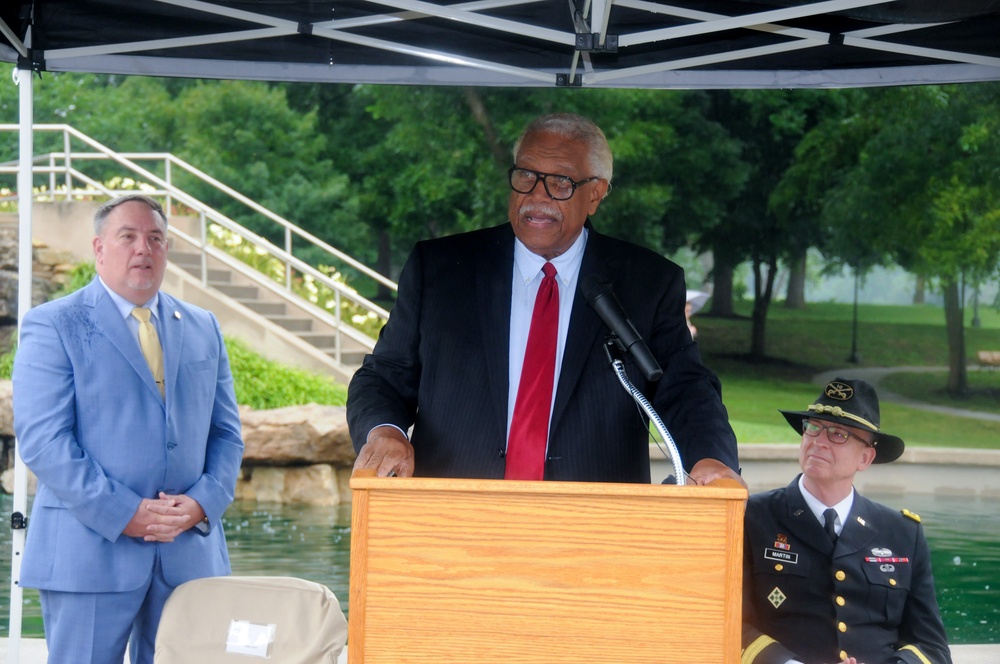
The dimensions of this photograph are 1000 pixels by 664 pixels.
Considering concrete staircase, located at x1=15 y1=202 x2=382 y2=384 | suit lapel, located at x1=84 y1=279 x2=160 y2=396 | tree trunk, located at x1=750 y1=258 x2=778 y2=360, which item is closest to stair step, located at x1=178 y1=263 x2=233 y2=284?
concrete staircase, located at x1=15 y1=202 x2=382 y2=384

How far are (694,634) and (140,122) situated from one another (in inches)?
1067

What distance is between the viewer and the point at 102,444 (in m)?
3.58

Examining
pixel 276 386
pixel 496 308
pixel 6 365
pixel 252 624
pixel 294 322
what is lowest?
pixel 276 386

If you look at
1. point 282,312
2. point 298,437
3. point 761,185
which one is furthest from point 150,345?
point 761,185

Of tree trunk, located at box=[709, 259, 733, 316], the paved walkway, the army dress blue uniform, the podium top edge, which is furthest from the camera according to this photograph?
tree trunk, located at box=[709, 259, 733, 316]

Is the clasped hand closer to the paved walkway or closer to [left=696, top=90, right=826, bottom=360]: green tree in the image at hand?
the paved walkway

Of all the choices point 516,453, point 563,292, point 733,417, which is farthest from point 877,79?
point 733,417

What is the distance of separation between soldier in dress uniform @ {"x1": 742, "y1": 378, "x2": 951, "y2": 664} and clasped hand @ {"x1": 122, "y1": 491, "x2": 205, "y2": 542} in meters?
1.70

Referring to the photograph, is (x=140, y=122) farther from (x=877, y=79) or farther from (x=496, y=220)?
(x=877, y=79)

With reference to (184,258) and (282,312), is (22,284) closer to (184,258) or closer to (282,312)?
(282,312)

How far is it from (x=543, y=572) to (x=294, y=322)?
14.9 m

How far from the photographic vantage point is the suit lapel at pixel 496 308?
2775mm

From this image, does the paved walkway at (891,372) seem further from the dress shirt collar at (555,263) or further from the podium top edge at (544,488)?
the podium top edge at (544,488)

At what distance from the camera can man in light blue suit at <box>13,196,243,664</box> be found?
3488 mm
